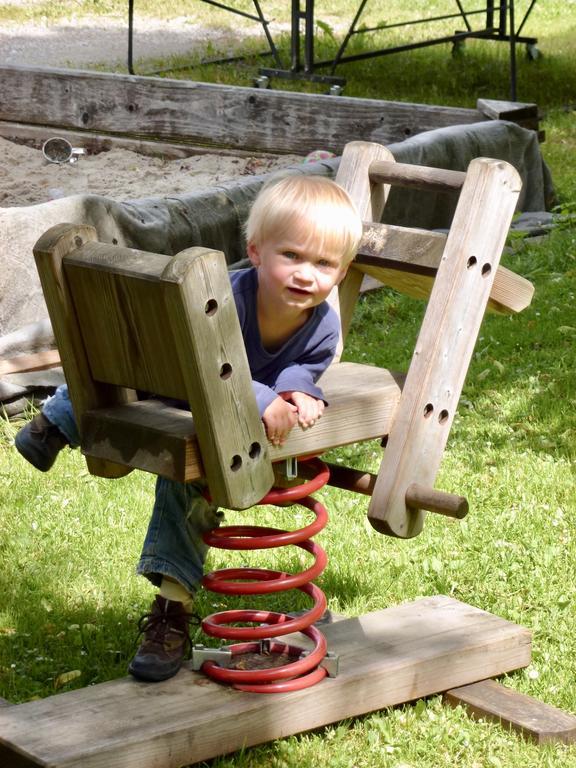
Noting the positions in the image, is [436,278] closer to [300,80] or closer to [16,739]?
[16,739]

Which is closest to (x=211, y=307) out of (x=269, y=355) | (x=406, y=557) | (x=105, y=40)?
(x=269, y=355)

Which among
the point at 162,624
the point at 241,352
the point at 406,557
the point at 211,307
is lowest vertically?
the point at 406,557

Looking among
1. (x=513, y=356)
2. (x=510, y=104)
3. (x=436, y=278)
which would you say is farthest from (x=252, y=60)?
(x=436, y=278)

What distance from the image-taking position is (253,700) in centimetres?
302

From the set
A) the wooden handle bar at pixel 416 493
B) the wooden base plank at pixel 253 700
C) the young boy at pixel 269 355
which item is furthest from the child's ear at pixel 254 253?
the wooden base plank at pixel 253 700

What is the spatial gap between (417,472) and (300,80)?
986 cm

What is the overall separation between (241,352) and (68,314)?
438mm

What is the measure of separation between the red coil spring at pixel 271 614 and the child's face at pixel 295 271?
455mm

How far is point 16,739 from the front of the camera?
2762mm

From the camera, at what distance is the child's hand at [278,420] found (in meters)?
2.68

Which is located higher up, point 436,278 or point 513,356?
point 436,278

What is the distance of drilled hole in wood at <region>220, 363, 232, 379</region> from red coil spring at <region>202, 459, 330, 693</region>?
478 millimetres

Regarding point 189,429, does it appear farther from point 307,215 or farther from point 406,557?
point 406,557

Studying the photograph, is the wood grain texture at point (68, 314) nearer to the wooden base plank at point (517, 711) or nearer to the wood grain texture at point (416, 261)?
the wood grain texture at point (416, 261)
